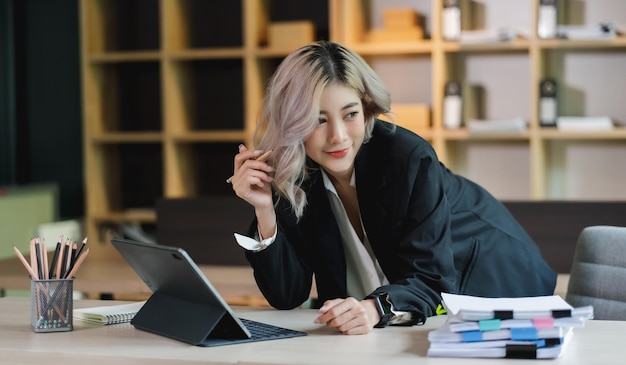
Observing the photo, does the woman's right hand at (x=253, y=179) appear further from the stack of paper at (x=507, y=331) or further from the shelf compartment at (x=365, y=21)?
the shelf compartment at (x=365, y=21)

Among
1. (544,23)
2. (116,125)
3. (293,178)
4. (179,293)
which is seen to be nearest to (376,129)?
(293,178)

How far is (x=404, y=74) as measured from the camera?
5297 millimetres

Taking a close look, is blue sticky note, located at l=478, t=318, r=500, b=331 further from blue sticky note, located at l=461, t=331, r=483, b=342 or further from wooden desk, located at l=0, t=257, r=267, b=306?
wooden desk, located at l=0, t=257, r=267, b=306

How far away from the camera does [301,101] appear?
2166 millimetres

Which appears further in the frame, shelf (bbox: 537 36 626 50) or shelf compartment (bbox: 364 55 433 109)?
shelf compartment (bbox: 364 55 433 109)

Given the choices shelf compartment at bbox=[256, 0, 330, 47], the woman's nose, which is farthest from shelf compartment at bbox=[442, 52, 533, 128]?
the woman's nose

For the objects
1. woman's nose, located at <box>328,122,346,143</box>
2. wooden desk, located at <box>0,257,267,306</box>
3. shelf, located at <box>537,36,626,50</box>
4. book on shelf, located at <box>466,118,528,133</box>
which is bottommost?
wooden desk, located at <box>0,257,267,306</box>

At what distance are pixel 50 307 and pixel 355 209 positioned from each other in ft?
2.60

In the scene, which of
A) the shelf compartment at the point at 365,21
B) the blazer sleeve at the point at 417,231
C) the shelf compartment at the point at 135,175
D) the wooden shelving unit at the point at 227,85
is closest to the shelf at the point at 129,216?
the wooden shelving unit at the point at 227,85

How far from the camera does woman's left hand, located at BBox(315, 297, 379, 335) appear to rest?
1.89m

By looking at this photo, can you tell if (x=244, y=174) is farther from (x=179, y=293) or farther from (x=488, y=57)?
(x=488, y=57)

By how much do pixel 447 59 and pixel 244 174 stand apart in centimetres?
301

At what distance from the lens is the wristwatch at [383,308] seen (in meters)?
1.95

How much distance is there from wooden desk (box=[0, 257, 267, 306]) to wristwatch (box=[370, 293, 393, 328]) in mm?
1211
